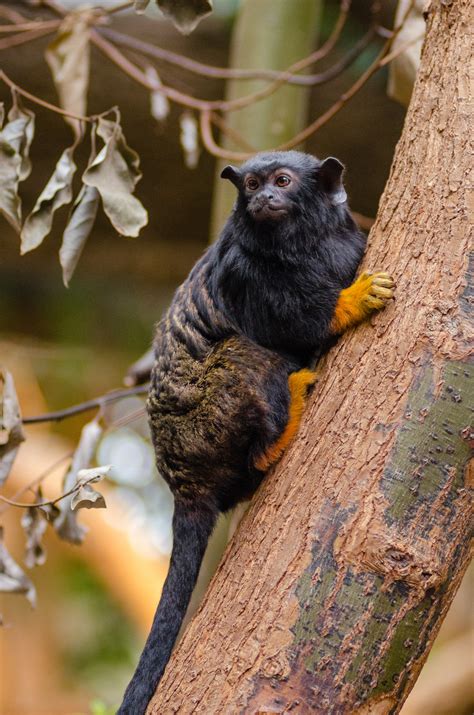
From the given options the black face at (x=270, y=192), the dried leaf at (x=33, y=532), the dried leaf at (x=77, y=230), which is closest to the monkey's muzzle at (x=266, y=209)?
the black face at (x=270, y=192)

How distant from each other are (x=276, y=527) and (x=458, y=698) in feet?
11.9

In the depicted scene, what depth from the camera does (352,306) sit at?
2.27 meters

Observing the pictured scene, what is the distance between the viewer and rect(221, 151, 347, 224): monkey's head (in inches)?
111

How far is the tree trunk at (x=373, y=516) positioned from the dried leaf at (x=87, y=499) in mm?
365

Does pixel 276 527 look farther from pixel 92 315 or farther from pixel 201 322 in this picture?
pixel 92 315

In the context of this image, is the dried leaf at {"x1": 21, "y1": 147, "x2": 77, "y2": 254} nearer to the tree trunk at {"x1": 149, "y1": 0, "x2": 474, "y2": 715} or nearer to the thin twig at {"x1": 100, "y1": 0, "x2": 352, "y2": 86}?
the tree trunk at {"x1": 149, "y1": 0, "x2": 474, "y2": 715}

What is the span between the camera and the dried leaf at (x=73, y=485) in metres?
3.13

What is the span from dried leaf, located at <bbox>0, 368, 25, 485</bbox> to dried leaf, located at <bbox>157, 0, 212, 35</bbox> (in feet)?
3.98

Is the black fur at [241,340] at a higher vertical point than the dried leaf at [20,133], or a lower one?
lower

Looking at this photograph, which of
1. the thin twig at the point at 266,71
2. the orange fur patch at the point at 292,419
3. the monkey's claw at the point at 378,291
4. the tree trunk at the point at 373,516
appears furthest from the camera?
the thin twig at the point at 266,71

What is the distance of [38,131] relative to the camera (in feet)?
20.0

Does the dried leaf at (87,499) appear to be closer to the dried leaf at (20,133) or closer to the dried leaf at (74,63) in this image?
the dried leaf at (20,133)

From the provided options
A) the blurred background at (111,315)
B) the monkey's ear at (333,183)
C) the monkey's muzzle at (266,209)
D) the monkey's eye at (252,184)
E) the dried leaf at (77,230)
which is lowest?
the blurred background at (111,315)

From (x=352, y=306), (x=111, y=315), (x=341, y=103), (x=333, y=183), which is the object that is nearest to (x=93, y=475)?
(x=352, y=306)
